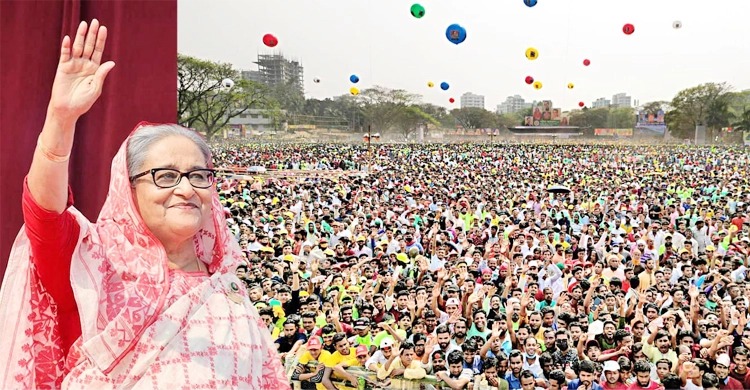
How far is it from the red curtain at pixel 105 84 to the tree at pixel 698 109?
30341mm

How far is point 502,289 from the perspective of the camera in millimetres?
4797

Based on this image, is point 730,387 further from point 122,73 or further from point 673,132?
point 673,132

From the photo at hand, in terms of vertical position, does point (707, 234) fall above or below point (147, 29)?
below

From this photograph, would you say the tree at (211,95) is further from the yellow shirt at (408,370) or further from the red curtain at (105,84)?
the red curtain at (105,84)

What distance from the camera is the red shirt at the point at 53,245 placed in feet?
2.85

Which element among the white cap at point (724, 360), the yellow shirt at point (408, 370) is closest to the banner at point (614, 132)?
the white cap at point (724, 360)

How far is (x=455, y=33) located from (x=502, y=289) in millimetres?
3452

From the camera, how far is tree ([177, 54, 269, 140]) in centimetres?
2509

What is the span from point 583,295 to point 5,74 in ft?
13.6

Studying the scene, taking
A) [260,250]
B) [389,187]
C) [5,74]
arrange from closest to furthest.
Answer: [5,74], [260,250], [389,187]

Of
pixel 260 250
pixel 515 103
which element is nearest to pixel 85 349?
pixel 260 250

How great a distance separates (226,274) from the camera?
1125mm

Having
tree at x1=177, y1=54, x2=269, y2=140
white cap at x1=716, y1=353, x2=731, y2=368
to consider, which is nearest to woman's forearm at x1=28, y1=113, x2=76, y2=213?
white cap at x1=716, y1=353, x2=731, y2=368

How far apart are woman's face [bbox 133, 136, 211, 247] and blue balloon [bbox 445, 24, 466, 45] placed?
6254mm
